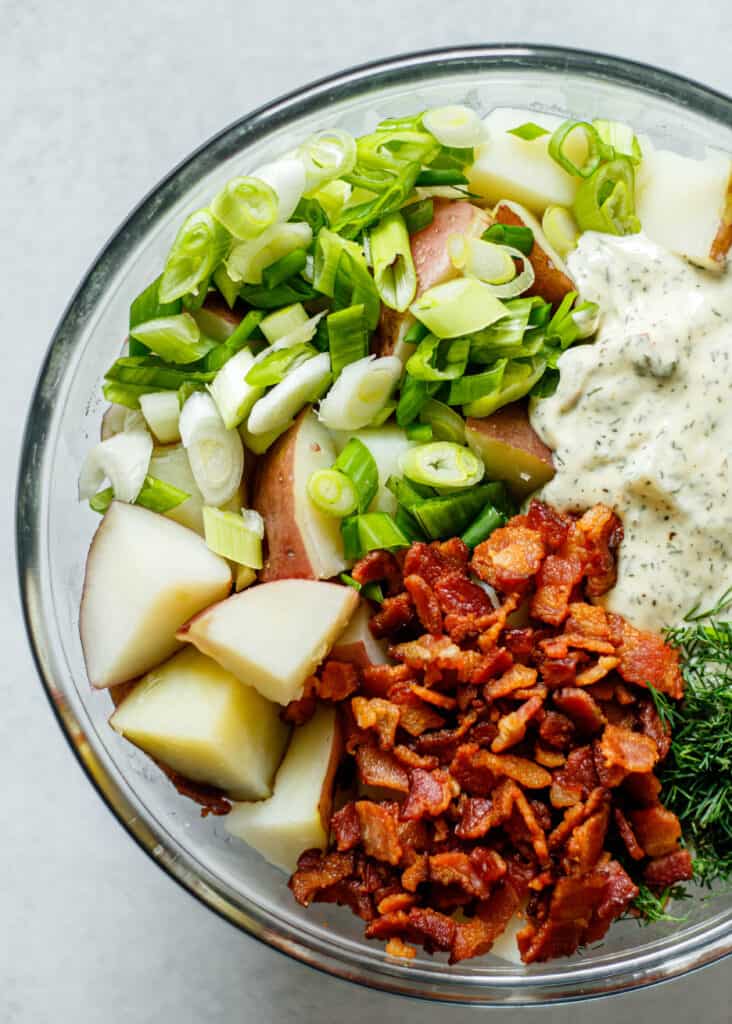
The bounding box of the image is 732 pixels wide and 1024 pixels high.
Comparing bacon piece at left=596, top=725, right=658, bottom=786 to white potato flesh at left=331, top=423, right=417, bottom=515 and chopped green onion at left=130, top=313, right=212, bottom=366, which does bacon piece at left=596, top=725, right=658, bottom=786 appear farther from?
chopped green onion at left=130, top=313, right=212, bottom=366

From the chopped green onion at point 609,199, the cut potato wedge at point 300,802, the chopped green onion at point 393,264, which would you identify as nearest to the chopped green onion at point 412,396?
the chopped green onion at point 393,264

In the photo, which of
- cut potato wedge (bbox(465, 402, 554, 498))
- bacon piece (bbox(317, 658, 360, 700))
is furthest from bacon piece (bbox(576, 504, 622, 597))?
bacon piece (bbox(317, 658, 360, 700))

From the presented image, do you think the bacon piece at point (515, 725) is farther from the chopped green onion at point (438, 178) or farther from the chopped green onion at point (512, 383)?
the chopped green onion at point (438, 178)

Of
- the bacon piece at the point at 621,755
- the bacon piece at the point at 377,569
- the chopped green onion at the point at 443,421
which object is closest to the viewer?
the bacon piece at the point at 621,755

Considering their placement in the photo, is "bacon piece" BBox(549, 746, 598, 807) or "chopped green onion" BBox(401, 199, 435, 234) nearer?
"bacon piece" BBox(549, 746, 598, 807)

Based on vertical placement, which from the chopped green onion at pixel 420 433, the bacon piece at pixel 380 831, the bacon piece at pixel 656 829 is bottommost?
the bacon piece at pixel 656 829

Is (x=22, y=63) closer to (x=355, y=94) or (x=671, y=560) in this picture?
(x=355, y=94)

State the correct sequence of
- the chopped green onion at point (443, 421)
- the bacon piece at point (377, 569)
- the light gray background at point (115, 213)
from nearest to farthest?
the bacon piece at point (377, 569) → the chopped green onion at point (443, 421) → the light gray background at point (115, 213)
